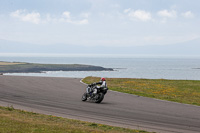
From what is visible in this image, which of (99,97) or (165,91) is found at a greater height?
(165,91)

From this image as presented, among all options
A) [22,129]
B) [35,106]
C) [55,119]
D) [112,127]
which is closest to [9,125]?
[22,129]

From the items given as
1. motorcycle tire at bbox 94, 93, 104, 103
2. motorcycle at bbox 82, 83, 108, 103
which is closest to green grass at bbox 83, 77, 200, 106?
motorcycle at bbox 82, 83, 108, 103

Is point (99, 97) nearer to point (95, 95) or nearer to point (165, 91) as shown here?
point (95, 95)

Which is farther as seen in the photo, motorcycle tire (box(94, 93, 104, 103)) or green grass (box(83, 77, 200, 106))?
green grass (box(83, 77, 200, 106))

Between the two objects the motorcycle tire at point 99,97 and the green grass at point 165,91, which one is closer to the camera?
the motorcycle tire at point 99,97

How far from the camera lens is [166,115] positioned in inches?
671

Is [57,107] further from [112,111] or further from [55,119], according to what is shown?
[55,119]

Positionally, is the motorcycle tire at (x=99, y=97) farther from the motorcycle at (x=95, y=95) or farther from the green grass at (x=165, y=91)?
the green grass at (x=165, y=91)

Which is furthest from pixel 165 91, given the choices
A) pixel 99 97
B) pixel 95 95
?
pixel 99 97

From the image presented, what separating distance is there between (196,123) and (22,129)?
8236mm

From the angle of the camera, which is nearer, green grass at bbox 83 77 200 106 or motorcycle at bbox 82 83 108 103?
motorcycle at bbox 82 83 108 103

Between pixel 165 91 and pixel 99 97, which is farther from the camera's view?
pixel 165 91

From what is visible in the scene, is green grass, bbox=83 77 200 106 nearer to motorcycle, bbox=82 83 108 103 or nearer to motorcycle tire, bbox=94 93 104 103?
motorcycle, bbox=82 83 108 103

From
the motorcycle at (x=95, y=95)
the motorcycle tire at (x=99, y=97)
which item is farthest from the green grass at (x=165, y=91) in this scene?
the motorcycle tire at (x=99, y=97)
